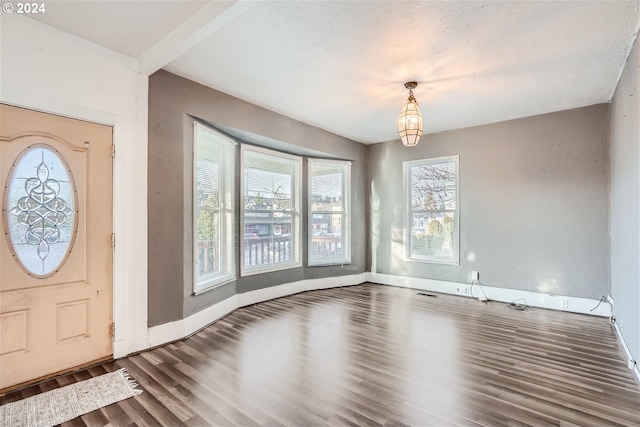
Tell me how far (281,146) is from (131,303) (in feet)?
9.91

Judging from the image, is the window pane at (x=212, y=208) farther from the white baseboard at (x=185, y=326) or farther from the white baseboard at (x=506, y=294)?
the white baseboard at (x=506, y=294)

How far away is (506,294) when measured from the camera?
492cm

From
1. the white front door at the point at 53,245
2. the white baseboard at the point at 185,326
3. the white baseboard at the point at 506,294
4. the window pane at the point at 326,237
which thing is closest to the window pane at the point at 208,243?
the white baseboard at the point at 185,326

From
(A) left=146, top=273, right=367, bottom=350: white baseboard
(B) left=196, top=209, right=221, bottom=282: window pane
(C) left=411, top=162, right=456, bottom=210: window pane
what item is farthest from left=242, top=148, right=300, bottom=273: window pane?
(C) left=411, top=162, right=456, bottom=210: window pane

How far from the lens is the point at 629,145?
9.69ft

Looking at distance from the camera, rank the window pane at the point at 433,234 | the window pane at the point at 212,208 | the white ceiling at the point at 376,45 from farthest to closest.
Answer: the window pane at the point at 433,234, the window pane at the point at 212,208, the white ceiling at the point at 376,45

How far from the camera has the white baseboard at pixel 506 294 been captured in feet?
14.2

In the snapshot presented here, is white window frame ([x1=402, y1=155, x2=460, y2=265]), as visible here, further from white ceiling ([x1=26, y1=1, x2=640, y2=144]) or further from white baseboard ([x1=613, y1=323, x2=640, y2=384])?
white baseboard ([x1=613, y1=323, x2=640, y2=384])

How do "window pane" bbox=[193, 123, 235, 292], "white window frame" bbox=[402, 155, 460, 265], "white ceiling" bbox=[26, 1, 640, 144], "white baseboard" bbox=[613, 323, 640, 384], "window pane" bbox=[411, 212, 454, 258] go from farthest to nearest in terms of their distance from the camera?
"window pane" bbox=[411, 212, 454, 258], "white window frame" bbox=[402, 155, 460, 265], "window pane" bbox=[193, 123, 235, 292], "white baseboard" bbox=[613, 323, 640, 384], "white ceiling" bbox=[26, 1, 640, 144]

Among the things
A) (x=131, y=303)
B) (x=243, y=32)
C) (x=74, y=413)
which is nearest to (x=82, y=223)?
(x=131, y=303)

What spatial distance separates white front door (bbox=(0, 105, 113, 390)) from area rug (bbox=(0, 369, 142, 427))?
1.05 feet

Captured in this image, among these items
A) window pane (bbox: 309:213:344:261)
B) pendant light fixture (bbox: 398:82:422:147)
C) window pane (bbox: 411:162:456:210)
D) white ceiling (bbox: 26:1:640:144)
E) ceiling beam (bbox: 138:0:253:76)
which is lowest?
window pane (bbox: 309:213:344:261)

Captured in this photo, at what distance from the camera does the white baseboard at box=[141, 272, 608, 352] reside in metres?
3.36

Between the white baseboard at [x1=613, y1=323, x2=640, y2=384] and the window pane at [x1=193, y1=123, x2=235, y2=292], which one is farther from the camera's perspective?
the window pane at [x1=193, y1=123, x2=235, y2=292]
